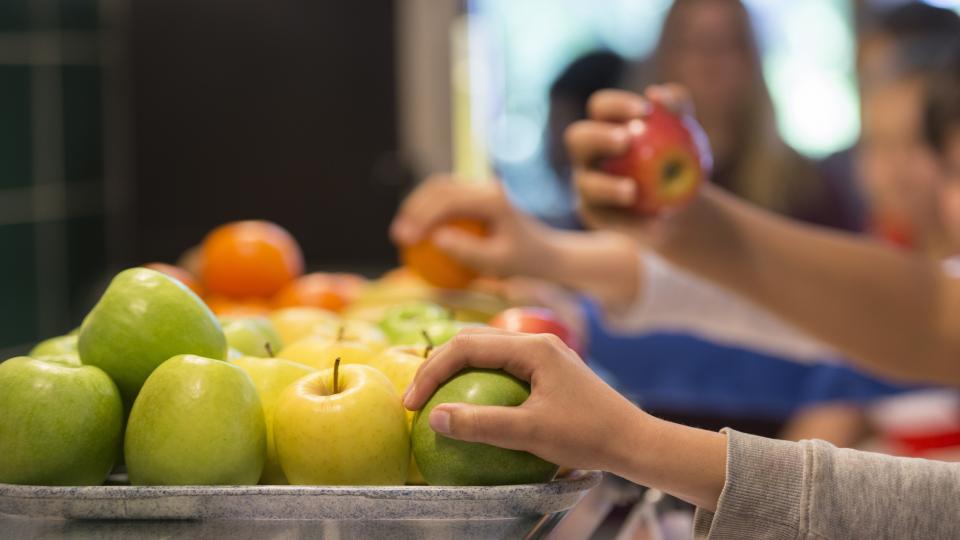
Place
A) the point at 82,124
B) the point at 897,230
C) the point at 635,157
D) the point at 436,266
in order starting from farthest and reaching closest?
1. the point at 82,124
2. the point at 897,230
3. the point at 436,266
4. the point at 635,157

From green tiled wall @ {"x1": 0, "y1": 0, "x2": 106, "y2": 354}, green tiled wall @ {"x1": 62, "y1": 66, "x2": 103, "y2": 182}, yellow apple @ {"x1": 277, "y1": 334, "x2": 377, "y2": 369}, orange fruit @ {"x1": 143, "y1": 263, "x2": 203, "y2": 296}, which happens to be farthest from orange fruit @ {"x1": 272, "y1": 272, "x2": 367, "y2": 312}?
green tiled wall @ {"x1": 62, "y1": 66, "x2": 103, "y2": 182}

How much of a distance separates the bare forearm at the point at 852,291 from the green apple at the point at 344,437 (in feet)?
3.87

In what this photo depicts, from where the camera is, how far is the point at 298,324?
4.35 ft

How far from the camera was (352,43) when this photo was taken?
177 inches

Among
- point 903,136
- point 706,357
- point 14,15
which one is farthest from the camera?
point 14,15

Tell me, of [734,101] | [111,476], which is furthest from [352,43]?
[111,476]

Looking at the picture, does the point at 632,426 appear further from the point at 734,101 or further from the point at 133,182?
the point at 133,182

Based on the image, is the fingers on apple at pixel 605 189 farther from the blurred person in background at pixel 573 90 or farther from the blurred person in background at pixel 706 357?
the blurred person in background at pixel 573 90

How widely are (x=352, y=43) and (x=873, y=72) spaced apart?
207 cm

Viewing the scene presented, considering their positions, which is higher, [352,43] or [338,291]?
[352,43]

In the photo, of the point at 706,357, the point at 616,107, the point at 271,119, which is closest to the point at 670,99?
the point at 616,107

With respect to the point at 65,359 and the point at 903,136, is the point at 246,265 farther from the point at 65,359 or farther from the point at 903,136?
the point at 903,136

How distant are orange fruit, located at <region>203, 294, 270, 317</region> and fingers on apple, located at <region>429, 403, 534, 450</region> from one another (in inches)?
36.9

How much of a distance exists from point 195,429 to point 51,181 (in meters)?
3.37
